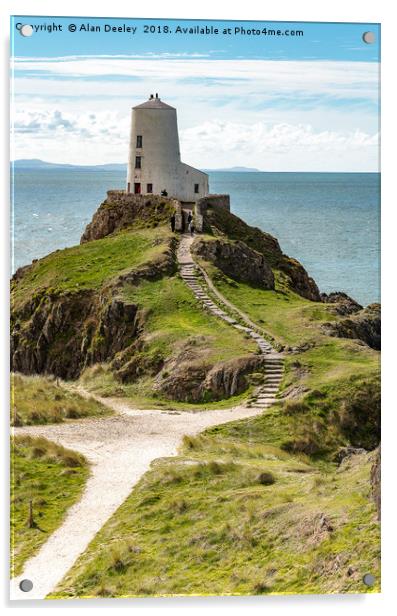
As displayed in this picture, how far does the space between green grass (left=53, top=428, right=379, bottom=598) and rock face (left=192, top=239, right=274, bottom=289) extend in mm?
12745

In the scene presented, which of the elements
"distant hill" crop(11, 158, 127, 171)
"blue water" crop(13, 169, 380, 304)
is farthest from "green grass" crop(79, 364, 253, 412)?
"distant hill" crop(11, 158, 127, 171)

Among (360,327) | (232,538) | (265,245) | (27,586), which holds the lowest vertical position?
(27,586)

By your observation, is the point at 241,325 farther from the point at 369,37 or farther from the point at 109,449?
the point at 369,37

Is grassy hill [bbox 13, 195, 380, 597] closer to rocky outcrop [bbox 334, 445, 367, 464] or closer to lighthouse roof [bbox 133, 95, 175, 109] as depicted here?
rocky outcrop [bbox 334, 445, 367, 464]

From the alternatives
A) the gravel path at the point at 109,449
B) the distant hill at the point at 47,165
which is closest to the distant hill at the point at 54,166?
the distant hill at the point at 47,165

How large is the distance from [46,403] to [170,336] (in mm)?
4663

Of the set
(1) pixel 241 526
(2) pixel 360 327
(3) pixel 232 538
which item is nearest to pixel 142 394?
(2) pixel 360 327

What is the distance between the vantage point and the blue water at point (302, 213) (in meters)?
22.3

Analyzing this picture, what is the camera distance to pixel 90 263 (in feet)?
112

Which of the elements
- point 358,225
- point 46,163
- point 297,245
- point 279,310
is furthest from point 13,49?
point 297,245

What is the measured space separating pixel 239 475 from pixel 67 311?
10417mm

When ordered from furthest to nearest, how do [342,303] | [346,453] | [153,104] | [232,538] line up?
[342,303] < [153,104] < [346,453] < [232,538]

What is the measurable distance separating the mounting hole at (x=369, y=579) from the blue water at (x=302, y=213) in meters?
4.73

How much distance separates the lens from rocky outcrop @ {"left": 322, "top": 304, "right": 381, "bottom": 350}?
26531 mm
